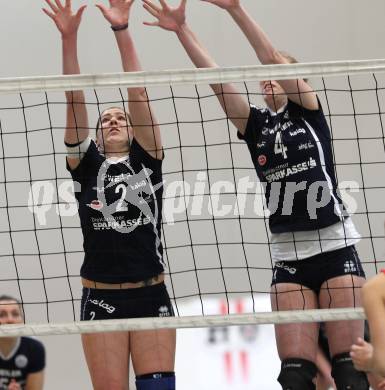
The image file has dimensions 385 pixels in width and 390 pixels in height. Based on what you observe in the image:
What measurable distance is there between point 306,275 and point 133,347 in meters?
0.81

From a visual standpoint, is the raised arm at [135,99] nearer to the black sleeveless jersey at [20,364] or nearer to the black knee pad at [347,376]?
the black knee pad at [347,376]

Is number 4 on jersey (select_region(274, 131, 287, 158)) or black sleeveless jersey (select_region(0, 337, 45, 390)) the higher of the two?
number 4 on jersey (select_region(274, 131, 287, 158))

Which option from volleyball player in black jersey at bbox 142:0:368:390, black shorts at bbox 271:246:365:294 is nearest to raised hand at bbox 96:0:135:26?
volleyball player in black jersey at bbox 142:0:368:390

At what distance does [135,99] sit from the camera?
4340mm

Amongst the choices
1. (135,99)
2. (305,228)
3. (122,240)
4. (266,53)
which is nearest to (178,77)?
(135,99)

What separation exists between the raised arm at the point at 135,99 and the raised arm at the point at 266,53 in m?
0.40

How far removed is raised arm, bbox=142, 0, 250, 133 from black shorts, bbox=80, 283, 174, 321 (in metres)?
0.83

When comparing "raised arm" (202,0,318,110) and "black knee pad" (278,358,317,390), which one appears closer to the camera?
"black knee pad" (278,358,317,390)

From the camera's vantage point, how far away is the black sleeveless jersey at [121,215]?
4.21 metres

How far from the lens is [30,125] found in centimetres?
702

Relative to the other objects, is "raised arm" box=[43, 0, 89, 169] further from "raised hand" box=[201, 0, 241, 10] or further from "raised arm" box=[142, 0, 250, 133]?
"raised hand" box=[201, 0, 241, 10]

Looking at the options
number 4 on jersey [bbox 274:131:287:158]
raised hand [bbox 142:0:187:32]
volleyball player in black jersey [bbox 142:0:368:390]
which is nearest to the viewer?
volleyball player in black jersey [bbox 142:0:368:390]

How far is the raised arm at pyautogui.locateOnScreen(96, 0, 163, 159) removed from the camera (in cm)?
428

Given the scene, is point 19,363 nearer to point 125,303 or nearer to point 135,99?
point 125,303
